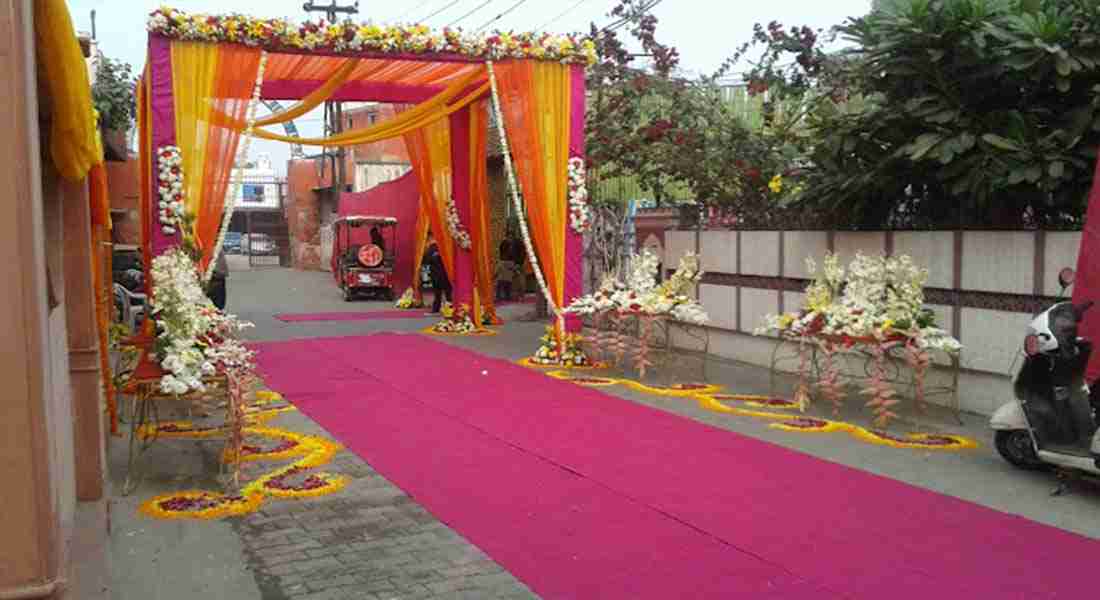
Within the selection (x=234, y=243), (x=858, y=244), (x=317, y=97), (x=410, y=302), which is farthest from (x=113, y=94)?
(x=234, y=243)

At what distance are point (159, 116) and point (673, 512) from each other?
6.12 metres

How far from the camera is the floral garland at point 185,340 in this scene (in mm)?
6008

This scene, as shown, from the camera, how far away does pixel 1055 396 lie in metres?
5.89

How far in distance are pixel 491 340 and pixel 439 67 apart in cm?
357

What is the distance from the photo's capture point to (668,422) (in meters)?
7.69

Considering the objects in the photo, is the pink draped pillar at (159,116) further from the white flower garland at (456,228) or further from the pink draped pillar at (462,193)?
the white flower garland at (456,228)

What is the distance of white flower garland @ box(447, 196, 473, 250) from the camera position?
44.8 feet

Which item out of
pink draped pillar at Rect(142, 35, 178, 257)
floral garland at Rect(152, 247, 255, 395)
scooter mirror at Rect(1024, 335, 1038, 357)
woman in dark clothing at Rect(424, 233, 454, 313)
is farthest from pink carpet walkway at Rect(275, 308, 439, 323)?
scooter mirror at Rect(1024, 335, 1038, 357)

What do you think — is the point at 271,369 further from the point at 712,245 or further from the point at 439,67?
the point at 712,245

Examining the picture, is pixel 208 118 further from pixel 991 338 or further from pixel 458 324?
pixel 991 338

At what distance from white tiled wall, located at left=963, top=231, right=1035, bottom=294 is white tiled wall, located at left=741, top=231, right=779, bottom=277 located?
7.96 ft

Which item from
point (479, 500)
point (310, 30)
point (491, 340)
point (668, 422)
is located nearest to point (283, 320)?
point (491, 340)

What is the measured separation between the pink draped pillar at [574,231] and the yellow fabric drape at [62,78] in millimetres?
7661

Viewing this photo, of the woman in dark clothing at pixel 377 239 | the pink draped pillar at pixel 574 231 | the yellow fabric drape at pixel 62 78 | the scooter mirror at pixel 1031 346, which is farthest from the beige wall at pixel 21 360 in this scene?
the woman in dark clothing at pixel 377 239
